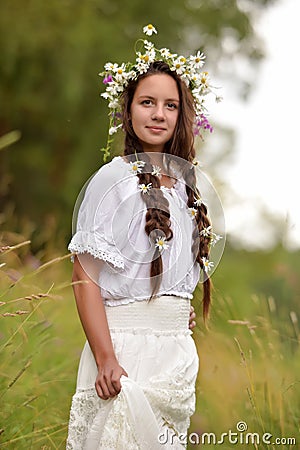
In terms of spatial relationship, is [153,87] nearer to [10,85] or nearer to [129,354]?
[129,354]

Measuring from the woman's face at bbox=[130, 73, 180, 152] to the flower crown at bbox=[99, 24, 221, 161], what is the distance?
6 centimetres

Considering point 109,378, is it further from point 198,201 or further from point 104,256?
point 198,201

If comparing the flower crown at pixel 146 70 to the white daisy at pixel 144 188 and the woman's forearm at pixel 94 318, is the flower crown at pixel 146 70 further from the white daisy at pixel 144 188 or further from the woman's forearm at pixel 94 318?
the woman's forearm at pixel 94 318

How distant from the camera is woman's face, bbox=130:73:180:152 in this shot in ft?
8.99

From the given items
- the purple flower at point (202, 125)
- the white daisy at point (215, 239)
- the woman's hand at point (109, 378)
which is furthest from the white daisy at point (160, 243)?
the purple flower at point (202, 125)

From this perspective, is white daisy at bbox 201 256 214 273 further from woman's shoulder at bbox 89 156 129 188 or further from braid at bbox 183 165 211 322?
woman's shoulder at bbox 89 156 129 188

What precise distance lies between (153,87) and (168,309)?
0.64 m

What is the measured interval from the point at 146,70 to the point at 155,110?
0.50 ft

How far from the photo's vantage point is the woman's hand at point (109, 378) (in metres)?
2.54

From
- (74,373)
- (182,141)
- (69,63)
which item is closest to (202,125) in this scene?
(182,141)

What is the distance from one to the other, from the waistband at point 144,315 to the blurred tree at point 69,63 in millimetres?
8310

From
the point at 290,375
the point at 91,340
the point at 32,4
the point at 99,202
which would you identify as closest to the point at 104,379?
the point at 91,340

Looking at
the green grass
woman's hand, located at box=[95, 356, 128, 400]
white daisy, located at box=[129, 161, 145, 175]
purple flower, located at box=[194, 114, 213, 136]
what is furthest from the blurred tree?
woman's hand, located at box=[95, 356, 128, 400]

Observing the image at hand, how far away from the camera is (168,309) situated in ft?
8.84
